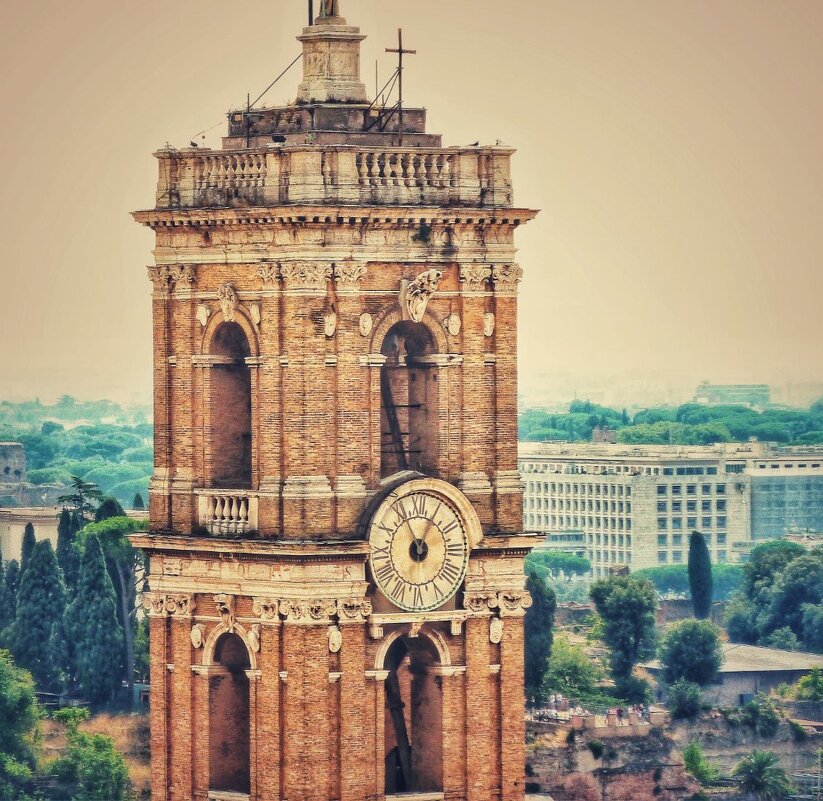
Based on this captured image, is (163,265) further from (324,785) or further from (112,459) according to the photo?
(112,459)

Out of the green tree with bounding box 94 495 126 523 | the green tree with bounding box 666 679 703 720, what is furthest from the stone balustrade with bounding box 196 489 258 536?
the green tree with bounding box 666 679 703 720

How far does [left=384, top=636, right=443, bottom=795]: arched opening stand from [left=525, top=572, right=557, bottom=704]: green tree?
6535 centimetres

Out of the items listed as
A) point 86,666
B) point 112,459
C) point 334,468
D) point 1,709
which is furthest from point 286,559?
point 112,459

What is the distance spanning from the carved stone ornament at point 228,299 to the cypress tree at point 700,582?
327 ft

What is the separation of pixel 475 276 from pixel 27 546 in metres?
81.0

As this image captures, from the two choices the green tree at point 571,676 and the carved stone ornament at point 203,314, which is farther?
the green tree at point 571,676

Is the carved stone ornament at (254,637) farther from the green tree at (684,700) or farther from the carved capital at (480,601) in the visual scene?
the green tree at (684,700)

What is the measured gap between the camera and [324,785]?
Answer: 187 ft

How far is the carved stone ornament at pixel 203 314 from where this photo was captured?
189 ft

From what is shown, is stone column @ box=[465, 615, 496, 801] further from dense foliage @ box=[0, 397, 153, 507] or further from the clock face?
dense foliage @ box=[0, 397, 153, 507]

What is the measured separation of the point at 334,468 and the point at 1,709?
59.8 metres

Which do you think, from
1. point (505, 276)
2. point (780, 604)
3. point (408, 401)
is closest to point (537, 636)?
point (780, 604)

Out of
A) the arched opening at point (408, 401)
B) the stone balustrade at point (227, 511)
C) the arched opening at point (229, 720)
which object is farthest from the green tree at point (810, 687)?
the stone balustrade at point (227, 511)

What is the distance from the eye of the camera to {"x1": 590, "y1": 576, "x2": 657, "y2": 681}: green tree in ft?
465
